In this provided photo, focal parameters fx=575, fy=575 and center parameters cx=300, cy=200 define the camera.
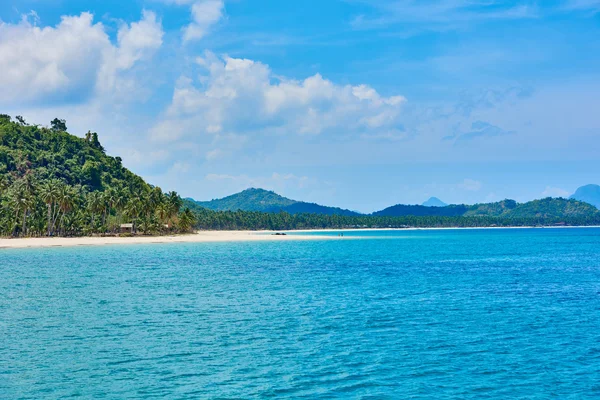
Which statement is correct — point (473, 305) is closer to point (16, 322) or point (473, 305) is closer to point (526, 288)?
point (526, 288)

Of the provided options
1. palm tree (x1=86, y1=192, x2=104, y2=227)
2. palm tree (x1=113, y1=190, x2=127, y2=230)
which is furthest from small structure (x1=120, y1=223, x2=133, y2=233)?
palm tree (x1=86, y1=192, x2=104, y2=227)

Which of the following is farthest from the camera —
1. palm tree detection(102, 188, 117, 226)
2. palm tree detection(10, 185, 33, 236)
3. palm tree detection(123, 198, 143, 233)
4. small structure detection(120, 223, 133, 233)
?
small structure detection(120, 223, 133, 233)

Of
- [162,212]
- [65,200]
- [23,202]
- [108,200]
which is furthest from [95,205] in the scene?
[162,212]

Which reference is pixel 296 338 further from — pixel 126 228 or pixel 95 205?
pixel 126 228

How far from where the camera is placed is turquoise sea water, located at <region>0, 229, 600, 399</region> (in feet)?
84.7

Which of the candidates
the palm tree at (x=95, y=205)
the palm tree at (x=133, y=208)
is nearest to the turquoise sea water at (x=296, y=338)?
the palm tree at (x=95, y=205)

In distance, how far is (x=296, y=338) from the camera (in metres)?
35.2

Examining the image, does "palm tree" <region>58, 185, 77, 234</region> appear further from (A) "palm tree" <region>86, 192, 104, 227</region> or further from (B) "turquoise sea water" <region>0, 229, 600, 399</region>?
(B) "turquoise sea water" <region>0, 229, 600, 399</region>

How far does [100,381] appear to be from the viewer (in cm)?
2606

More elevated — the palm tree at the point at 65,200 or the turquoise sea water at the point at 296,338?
the palm tree at the point at 65,200

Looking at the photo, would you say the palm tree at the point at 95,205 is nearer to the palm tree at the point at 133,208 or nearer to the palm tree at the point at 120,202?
the palm tree at the point at 120,202

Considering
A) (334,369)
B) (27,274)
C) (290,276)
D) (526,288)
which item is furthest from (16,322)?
(526,288)

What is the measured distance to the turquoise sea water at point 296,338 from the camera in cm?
2583

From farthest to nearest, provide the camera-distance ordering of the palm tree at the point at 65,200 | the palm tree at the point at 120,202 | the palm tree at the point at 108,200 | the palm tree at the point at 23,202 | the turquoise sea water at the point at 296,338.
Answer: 1. the palm tree at the point at 120,202
2. the palm tree at the point at 108,200
3. the palm tree at the point at 65,200
4. the palm tree at the point at 23,202
5. the turquoise sea water at the point at 296,338
